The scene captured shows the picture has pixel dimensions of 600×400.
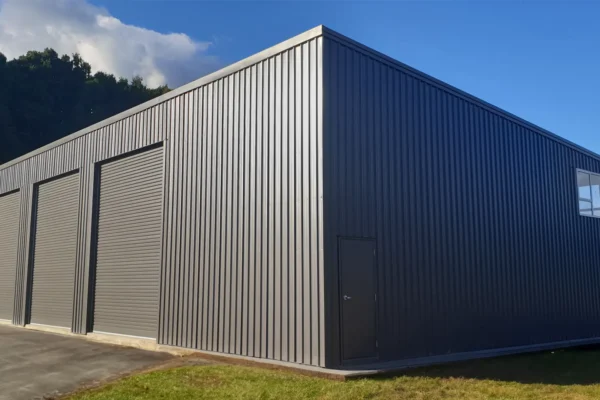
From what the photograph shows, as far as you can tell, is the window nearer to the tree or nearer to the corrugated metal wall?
the corrugated metal wall

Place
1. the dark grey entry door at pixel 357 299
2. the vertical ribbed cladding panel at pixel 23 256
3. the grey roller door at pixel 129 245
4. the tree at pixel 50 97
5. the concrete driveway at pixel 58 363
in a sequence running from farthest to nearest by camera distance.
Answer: the tree at pixel 50 97 < the vertical ribbed cladding panel at pixel 23 256 < the grey roller door at pixel 129 245 < the dark grey entry door at pixel 357 299 < the concrete driveway at pixel 58 363

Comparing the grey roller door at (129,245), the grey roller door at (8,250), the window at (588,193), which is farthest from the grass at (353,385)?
the grey roller door at (8,250)

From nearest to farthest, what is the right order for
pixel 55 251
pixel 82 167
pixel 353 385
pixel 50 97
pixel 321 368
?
pixel 353 385 → pixel 321 368 → pixel 82 167 → pixel 55 251 → pixel 50 97

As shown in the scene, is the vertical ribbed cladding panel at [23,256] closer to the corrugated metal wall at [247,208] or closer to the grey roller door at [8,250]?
the grey roller door at [8,250]

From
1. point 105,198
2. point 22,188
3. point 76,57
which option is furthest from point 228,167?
point 76,57

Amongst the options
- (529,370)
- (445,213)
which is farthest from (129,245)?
Answer: (529,370)

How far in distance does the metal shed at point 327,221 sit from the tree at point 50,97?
97.0ft

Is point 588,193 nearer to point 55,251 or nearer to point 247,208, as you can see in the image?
point 247,208

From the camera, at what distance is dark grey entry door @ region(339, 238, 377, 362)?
33.5 feet

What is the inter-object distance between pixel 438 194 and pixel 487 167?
7.95 feet

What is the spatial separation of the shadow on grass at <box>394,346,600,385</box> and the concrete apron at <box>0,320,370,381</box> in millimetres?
1285

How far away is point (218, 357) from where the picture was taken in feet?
36.8

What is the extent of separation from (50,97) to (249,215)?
4069 centimetres

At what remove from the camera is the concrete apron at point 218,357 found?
9.20 meters
